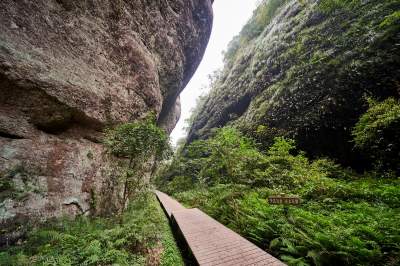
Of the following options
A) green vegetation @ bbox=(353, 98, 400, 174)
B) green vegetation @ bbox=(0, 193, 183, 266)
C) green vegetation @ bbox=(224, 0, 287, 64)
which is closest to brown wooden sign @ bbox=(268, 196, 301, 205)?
green vegetation @ bbox=(0, 193, 183, 266)

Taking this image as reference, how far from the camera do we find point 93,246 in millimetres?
4363

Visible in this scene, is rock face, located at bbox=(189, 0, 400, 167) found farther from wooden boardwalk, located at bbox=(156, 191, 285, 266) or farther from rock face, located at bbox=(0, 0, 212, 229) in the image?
rock face, located at bbox=(0, 0, 212, 229)

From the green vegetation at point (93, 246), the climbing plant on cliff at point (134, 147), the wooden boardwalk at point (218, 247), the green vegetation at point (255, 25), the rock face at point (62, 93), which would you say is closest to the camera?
the wooden boardwalk at point (218, 247)

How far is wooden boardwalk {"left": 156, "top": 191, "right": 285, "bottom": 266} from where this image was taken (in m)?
3.89

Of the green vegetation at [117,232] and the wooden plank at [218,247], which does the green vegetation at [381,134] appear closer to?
the wooden plank at [218,247]

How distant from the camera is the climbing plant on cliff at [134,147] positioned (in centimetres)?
665

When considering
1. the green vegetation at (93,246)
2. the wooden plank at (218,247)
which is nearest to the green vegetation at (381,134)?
the wooden plank at (218,247)

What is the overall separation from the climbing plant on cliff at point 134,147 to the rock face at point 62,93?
4.84 ft

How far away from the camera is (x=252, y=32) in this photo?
80.5ft

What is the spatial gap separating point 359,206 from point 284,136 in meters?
6.44

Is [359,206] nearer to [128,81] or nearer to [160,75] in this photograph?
[128,81]

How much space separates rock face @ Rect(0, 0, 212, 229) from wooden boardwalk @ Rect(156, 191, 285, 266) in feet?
13.9

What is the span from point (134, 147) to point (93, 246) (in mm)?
3021

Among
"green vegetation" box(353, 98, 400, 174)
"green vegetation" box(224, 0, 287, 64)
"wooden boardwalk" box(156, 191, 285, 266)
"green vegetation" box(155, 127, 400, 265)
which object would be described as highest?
"green vegetation" box(224, 0, 287, 64)
